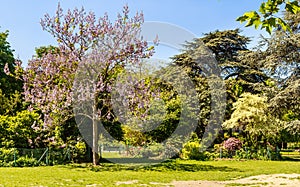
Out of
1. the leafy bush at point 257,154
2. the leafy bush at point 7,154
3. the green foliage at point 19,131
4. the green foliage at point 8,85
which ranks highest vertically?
the green foliage at point 8,85

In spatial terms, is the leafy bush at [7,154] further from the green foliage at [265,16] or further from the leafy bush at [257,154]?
the green foliage at [265,16]

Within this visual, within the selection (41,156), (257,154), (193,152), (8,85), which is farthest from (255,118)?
(8,85)

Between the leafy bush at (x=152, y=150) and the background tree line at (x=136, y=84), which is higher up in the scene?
the background tree line at (x=136, y=84)

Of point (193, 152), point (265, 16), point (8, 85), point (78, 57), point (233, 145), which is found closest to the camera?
point (265, 16)

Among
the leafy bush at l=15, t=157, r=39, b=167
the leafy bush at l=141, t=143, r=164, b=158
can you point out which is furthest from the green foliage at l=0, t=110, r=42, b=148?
the leafy bush at l=141, t=143, r=164, b=158

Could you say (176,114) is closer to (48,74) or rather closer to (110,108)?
(110,108)

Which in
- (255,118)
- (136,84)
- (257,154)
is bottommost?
(257,154)

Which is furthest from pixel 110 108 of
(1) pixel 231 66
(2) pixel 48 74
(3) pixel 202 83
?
(1) pixel 231 66

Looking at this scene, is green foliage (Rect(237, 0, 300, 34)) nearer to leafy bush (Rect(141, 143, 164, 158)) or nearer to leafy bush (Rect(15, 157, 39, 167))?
leafy bush (Rect(15, 157, 39, 167))

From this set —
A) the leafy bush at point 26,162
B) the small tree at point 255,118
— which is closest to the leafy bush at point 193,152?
the small tree at point 255,118

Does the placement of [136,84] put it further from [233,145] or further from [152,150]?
[233,145]

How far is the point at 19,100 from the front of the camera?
19406 millimetres

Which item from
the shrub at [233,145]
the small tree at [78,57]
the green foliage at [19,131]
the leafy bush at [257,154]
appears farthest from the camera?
the shrub at [233,145]

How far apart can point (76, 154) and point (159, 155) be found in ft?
17.8
